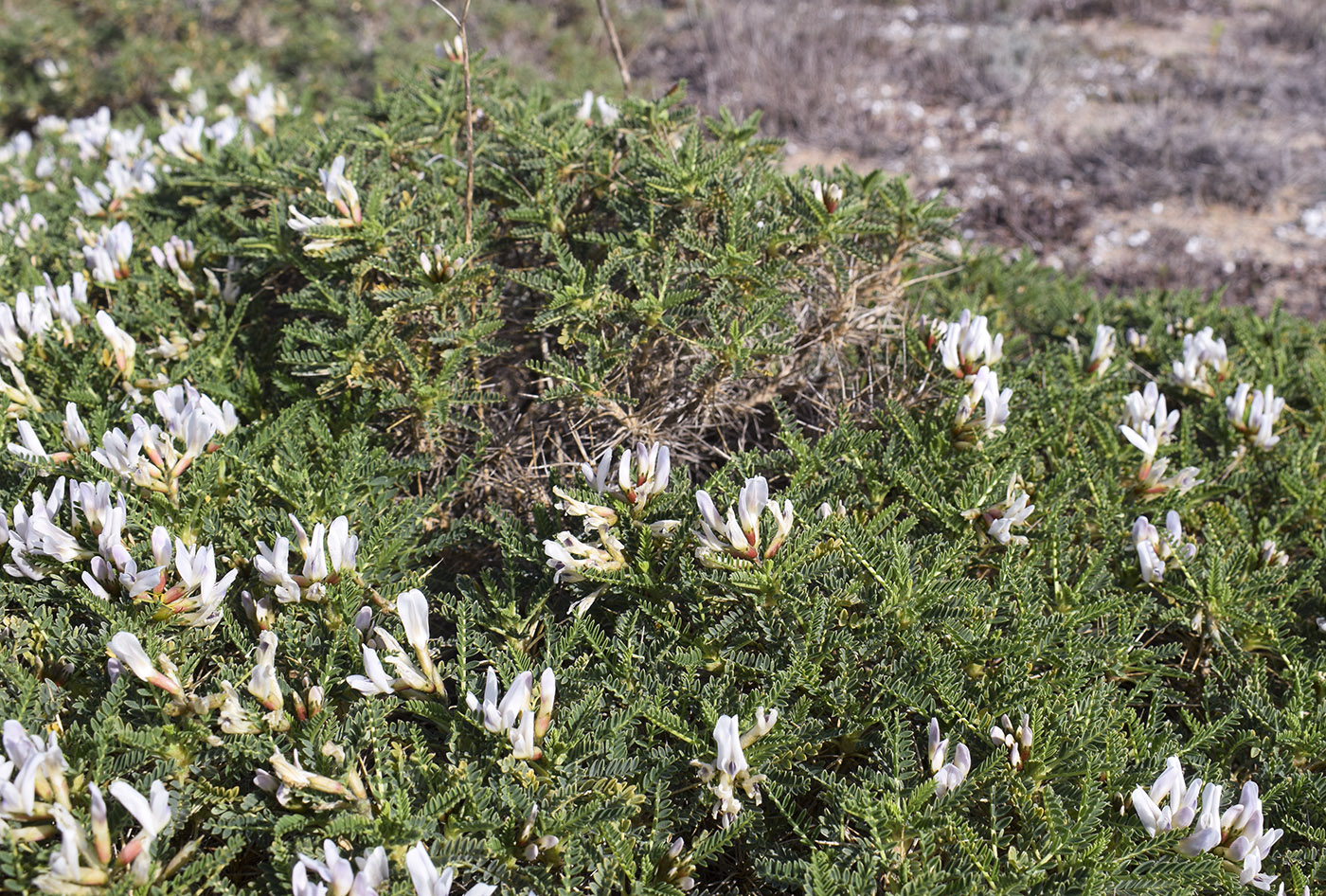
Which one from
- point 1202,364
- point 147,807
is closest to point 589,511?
point 147,807

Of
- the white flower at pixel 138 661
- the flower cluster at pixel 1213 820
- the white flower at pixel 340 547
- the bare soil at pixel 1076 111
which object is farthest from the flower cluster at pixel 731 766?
the bare soil at pixel 1076 111

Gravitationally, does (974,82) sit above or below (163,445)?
below

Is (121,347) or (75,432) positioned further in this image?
(121,347)

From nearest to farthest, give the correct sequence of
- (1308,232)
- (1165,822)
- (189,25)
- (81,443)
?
(1165,822) → (81,443) → (1308,232) → (189,25)

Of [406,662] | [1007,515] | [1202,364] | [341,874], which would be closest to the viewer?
[341,874]

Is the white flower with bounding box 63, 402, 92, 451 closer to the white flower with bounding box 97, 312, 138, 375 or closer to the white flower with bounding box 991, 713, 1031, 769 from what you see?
the white flower with bounding box 97, 312, 138, 375

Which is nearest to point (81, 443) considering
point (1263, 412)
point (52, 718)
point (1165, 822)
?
point (52, 718)

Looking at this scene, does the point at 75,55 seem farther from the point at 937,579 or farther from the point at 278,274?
the point at 937,579

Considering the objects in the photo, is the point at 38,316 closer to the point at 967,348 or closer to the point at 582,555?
the point at 582,555
